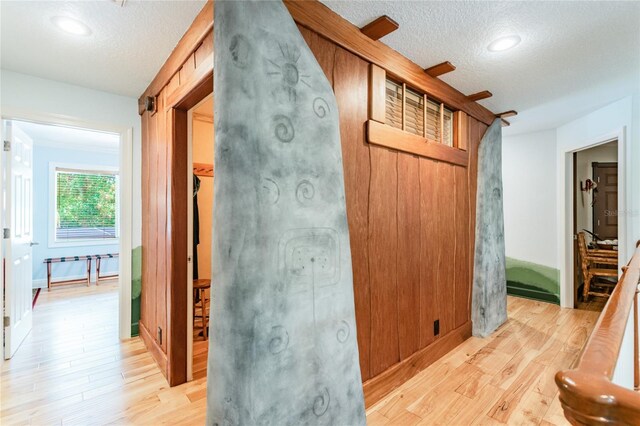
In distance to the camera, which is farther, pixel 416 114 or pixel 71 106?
pixel 71 106

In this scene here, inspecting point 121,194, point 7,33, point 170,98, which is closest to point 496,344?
point 170,98

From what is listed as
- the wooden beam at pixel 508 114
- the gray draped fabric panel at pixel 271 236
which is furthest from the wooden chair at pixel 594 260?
the gray draped fabric panel at pixel 271 236

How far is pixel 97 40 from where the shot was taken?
1915 millimetres

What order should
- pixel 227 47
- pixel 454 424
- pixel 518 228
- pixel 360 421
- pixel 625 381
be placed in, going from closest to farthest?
pixel 227 47 → pixel 360 421 → pixel 454 424 → pixel 625 381 → pixel 518 228

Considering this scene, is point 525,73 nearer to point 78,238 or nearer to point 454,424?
point 454,424

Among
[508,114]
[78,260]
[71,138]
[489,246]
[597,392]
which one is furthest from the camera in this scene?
[78,260]

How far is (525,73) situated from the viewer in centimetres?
238

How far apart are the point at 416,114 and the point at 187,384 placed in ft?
8.88

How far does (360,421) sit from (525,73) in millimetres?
2761

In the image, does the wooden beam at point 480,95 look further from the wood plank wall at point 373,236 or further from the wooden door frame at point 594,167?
the wooden door frame at point 594,167

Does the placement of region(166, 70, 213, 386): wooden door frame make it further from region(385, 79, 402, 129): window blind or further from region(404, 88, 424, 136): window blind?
region(404, 88, 424, 136): window blind

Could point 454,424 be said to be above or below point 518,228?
below

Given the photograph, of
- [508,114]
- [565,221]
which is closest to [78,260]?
[508,114]

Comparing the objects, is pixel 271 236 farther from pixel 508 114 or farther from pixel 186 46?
pixel 508 114
